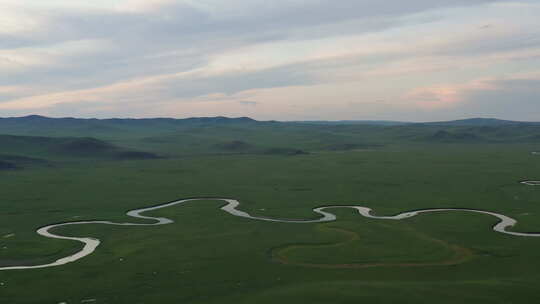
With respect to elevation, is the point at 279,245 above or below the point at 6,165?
below

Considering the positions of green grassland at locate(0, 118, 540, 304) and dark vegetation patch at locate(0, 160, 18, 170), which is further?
dark vegetation patch at locate(0, 160, 18, 170)

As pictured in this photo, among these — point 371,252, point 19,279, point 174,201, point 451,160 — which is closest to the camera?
point 19,279

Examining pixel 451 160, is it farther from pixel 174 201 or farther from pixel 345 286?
pixel 345 286

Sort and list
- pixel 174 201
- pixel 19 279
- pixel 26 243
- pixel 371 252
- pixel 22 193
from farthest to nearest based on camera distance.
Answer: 1. pixel 22 193
2. pixel 174 201
3. pixel 26 243
4. pixel 371 252
5. pixel 19 279

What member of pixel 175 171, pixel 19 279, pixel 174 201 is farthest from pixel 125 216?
pixel 175 171

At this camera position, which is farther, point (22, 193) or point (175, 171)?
point (175, 171)

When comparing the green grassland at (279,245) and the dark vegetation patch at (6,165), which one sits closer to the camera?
the green grassland at (279,245)

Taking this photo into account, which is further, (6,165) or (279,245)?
(6,165)

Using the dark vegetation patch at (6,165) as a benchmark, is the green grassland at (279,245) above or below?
below

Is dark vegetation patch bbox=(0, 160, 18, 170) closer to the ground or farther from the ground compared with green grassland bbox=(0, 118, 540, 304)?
farther from the ground
